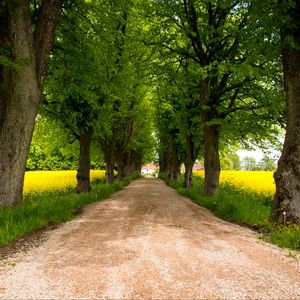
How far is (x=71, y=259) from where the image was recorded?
5.48 meters

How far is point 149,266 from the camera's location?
5.07 metres

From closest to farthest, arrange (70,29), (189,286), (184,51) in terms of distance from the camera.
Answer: (189,286) → (70,29) → (184,51)

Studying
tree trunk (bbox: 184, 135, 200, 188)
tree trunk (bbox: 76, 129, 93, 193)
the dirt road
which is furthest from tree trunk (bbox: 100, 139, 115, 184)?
the dirt road

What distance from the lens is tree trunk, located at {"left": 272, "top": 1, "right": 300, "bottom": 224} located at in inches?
335

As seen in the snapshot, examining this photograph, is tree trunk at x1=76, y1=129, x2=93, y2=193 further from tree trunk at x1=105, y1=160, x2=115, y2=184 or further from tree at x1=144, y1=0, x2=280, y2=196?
tree trunk at x1=105, y1=160, x2=115, y2=184

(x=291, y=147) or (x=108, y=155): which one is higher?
(x=108, y=155)

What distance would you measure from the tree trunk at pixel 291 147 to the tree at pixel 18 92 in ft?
22.2

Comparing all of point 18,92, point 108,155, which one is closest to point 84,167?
point 108,155

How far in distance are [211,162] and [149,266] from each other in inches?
462

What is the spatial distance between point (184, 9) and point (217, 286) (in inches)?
528

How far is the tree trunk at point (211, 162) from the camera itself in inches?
637

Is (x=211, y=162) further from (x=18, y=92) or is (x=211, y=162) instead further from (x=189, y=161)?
(x=18, y=92)

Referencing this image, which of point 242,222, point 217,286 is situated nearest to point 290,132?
point 242,222

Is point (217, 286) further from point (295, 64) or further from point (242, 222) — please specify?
point (295, 64)
